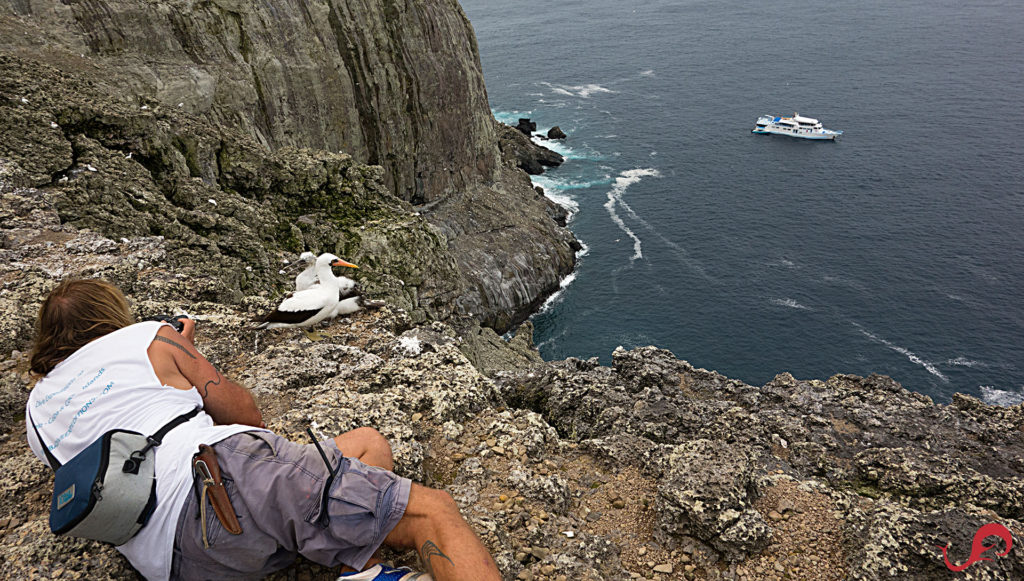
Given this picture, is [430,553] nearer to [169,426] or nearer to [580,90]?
[169,426]

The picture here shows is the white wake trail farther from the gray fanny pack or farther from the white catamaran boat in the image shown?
the gray fanny pack

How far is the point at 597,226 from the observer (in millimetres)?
69062

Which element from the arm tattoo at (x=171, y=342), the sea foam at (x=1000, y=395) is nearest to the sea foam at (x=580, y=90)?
the sea foam at (x=1000, y=395)

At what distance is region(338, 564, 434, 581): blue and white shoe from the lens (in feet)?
14.8

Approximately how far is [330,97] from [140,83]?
1905 cm

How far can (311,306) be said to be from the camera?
31.8 feet

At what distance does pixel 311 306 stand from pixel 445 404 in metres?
3.30

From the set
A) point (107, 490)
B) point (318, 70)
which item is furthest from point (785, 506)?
point (318, 70)

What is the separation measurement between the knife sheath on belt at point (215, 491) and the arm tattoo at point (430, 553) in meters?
1.53

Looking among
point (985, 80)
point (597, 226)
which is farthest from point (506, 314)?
point (985, 80)

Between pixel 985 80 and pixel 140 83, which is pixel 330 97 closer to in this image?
pixel 140 83

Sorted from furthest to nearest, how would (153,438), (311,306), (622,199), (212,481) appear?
(622,199)
(311,306)
(153,438)
(212,481)

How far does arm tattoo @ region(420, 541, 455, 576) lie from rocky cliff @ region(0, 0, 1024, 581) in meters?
1.10

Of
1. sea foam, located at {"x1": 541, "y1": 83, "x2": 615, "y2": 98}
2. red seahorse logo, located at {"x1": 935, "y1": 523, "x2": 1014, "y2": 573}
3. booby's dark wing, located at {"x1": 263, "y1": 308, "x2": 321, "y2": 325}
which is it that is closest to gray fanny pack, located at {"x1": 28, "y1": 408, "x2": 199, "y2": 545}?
booby's dark wing, located at {"x1": 263, "y1": 308, "x2": 321, "y2": 325}
